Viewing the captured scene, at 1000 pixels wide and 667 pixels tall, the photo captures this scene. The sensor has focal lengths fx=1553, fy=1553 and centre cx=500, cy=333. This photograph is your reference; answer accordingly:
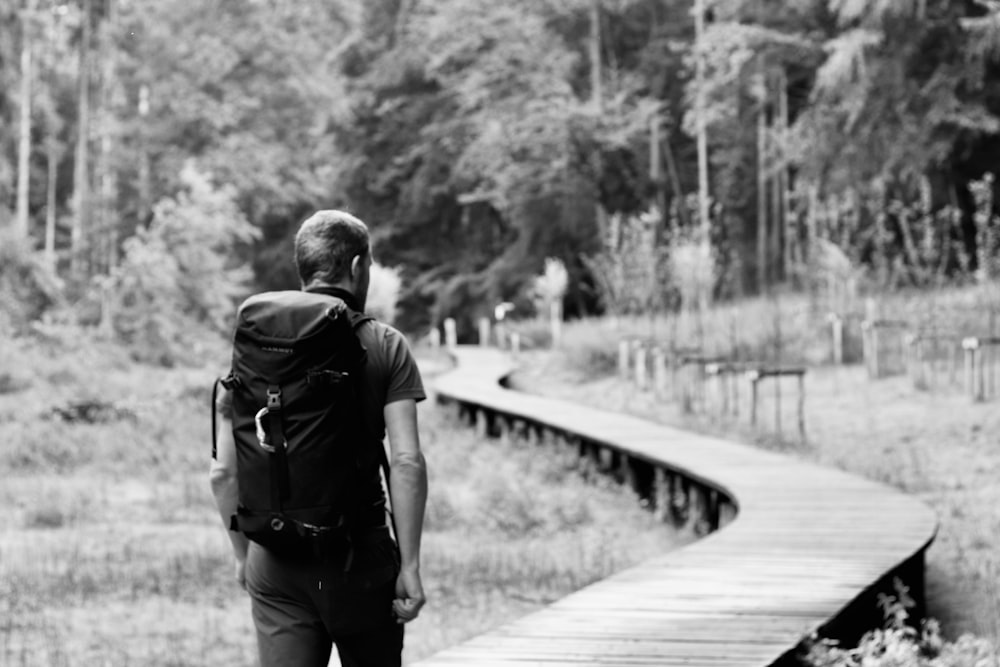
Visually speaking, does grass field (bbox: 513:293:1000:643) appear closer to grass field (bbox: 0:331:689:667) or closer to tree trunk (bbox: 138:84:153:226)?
grass field (bbox: 0:331:689:667)

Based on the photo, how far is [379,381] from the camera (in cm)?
306

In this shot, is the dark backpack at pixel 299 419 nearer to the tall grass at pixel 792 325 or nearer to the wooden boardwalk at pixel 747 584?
the wooden boardwalk at pixel 747 584

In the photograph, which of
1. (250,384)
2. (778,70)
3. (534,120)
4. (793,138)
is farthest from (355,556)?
(534,120)

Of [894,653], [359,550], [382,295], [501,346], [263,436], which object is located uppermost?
[263,436]

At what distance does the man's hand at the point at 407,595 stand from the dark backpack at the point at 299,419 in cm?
13

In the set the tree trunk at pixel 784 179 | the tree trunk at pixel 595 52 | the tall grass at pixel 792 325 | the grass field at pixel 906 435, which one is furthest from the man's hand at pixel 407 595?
the tree trunk at pixel 595 52

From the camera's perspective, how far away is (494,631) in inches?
210

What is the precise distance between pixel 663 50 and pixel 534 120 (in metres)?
3.94

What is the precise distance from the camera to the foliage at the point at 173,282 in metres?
A: 26.0

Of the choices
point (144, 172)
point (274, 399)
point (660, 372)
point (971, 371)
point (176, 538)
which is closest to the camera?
point (274, 399)

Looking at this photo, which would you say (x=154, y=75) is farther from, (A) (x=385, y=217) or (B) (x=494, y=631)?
(B) (x=494, y=631)

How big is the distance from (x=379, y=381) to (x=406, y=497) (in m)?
0.24

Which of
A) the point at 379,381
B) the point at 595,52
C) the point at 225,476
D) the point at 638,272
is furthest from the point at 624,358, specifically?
the point at 595,52

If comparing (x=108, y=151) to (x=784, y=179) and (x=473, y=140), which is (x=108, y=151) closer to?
(x=473, y=140)
